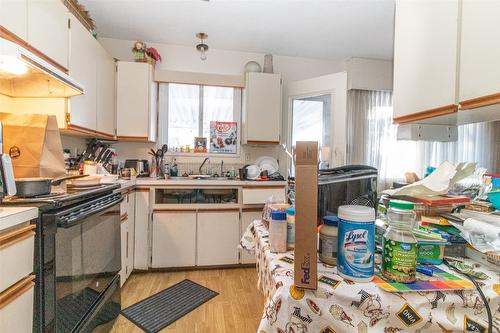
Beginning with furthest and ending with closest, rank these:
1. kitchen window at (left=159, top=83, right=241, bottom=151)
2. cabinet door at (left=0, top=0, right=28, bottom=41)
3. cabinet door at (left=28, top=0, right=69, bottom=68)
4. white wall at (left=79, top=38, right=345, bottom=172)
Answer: kitchen window at (left=159, top=83, right=241, bottom=151), white wall at (left=79, top=38, right=345, bottom=172), cabinet door at (left=28, top=0, right=69, bottom=68), cabinet door at (left=0, top=0, right=28, bottom=41)

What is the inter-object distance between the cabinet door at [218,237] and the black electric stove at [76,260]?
32.7 inches

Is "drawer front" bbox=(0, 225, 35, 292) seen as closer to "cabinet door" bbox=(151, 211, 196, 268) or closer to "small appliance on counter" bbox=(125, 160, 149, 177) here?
"cabinet door" bbox=(151, 211, 196, 268)

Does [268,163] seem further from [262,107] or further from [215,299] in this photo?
[215,299]

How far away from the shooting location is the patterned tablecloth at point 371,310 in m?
0.58

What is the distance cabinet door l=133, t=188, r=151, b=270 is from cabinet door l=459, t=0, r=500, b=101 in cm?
232

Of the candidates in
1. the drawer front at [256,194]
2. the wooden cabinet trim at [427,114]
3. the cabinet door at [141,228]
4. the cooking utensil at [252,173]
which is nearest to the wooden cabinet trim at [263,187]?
the drawer front at [256,194]

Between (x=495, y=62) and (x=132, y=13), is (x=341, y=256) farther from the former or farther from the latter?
(x=132, y=13)

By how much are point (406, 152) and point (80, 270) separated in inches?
148

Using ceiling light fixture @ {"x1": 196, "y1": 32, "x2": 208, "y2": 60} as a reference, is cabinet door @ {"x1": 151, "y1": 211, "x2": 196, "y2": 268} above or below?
below

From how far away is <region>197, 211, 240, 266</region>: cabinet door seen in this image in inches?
93.9

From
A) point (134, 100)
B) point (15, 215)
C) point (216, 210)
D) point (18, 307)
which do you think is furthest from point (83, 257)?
point (134, 100)

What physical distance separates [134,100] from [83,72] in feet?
2.14

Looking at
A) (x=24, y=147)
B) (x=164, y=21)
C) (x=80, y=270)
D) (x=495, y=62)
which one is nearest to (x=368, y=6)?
(x=495, y=62)

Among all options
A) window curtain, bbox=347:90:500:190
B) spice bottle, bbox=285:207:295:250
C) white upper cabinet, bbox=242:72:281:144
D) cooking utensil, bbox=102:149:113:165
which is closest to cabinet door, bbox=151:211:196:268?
cooking utensil, bbox=102:149:113:165
